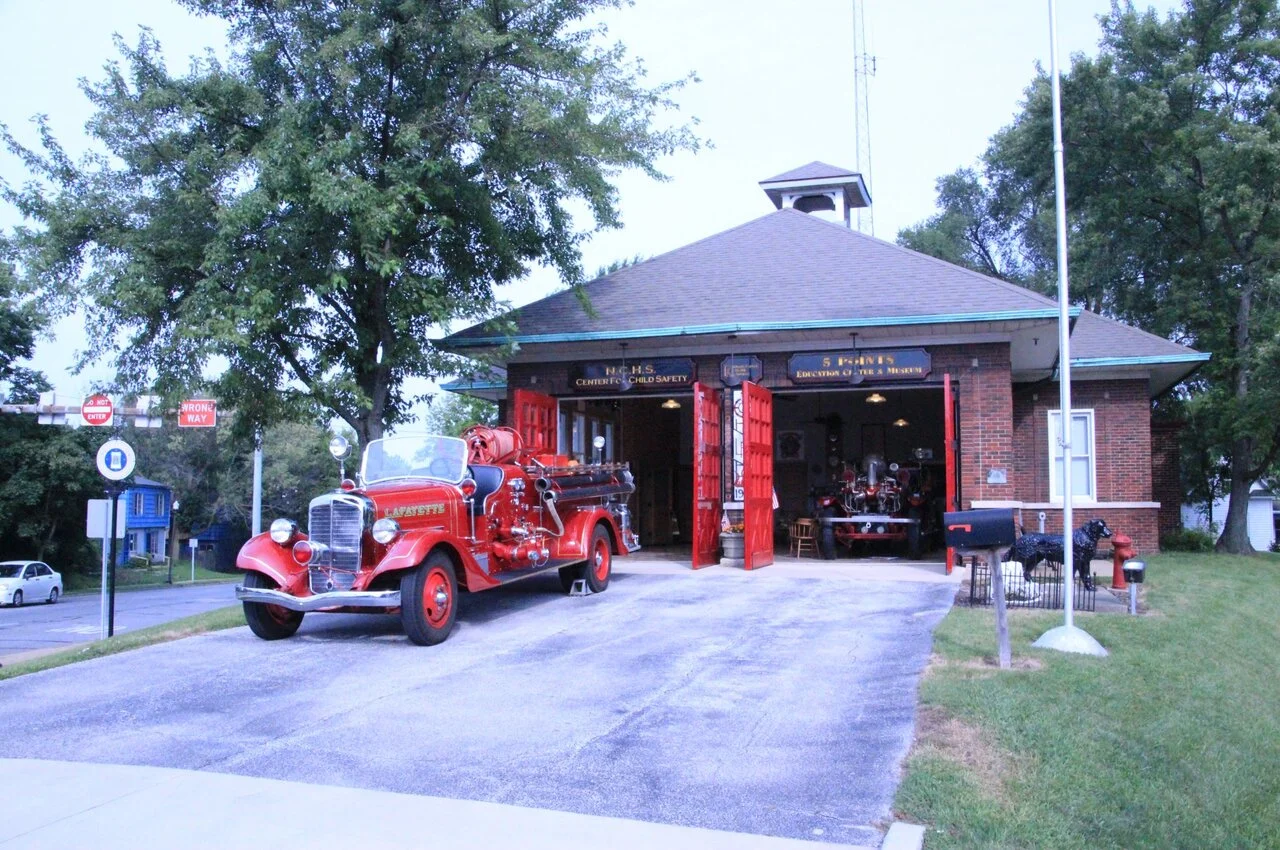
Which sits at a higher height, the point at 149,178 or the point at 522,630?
the point at 149,178

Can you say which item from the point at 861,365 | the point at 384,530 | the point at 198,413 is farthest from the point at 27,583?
the point at 384,530

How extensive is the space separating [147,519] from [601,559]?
1919 inches

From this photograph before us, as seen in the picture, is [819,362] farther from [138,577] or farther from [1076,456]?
[138,577]

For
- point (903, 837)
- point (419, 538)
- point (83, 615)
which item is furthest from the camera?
point (83, 615)

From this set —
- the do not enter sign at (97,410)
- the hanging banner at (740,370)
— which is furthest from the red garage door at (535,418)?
the do not enter sign at (97,410)

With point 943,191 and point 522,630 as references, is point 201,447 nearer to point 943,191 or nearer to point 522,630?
point 943,191

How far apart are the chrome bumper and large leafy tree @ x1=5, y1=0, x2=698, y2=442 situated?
455 centimetres

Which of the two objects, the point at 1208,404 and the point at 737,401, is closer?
the point at 737,401

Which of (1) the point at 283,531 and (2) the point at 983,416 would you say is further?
(2) the point at 983,416

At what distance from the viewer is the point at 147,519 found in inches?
2159

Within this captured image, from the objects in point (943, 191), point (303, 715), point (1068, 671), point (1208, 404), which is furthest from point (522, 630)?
point (943, 191)

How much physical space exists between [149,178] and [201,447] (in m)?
40.6

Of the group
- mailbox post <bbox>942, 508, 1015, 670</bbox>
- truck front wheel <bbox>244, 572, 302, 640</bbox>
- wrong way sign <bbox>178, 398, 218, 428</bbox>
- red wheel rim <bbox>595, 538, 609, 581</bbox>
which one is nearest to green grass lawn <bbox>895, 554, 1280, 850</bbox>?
mailbox post <bbox>942, 508, 1015, 670</bbox>

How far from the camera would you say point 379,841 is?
16.3ft
